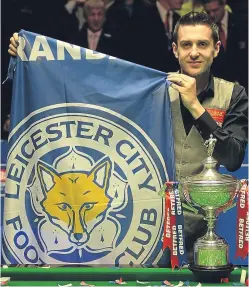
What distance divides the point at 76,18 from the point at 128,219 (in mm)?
3382

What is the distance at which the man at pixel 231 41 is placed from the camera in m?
5.12

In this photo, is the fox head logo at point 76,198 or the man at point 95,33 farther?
the man at point 95,33

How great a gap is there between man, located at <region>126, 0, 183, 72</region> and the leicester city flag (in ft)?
9.59

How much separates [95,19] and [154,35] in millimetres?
509

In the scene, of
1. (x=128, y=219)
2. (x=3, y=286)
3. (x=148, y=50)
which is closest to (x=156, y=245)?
(x=128, y=219)

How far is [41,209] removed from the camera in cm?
221

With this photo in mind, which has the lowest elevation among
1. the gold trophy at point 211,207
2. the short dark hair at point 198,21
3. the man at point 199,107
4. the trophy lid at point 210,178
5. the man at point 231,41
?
the gold trophy at point 211,207

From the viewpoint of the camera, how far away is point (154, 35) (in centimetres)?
521

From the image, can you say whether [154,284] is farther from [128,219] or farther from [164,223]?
[128,219]

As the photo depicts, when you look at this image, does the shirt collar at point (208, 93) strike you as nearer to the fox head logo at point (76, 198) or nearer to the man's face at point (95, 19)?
the fox head logo at point (76, 198)

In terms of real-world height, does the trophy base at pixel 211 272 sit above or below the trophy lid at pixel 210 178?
below

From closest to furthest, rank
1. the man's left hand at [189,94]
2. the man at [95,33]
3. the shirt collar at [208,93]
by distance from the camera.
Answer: the man's left hand at [189,94], the shirt collar at [208,93], the man at [95,33]

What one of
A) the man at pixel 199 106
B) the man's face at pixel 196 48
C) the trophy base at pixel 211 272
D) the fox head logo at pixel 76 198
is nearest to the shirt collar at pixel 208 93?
the man at pixel 199 106

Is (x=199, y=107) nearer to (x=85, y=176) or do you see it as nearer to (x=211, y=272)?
(x=85, y=176)
